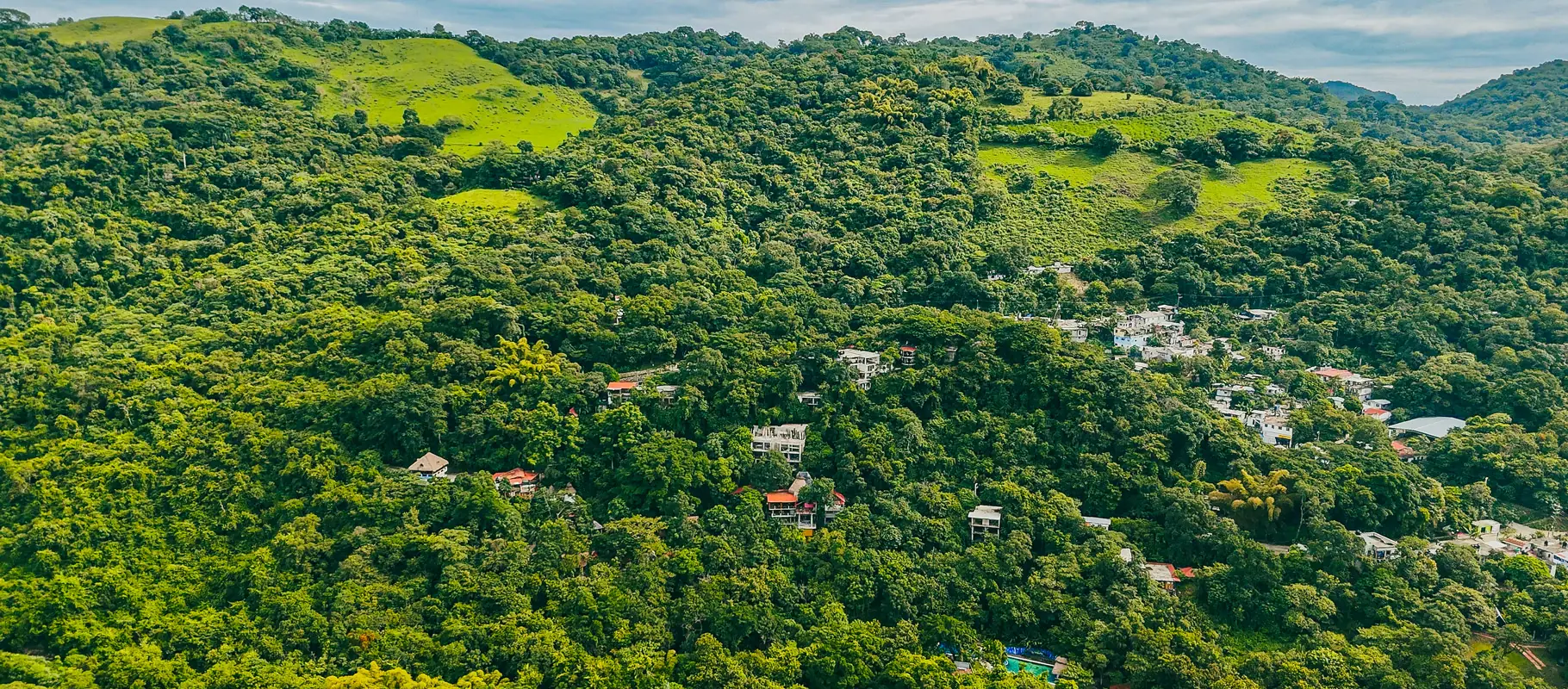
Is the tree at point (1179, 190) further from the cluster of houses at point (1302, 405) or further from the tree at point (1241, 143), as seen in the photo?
the cluster of houses at point (1302, 405)

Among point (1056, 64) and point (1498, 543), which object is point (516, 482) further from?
point (1056, 64)

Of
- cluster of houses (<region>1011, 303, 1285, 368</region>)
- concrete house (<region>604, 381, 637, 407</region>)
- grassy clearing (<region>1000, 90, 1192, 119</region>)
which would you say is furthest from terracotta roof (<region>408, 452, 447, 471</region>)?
grassy clearing (<region>1000, 90, 1192, 119</region>)

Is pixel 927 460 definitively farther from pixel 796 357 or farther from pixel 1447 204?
pixel 1447 204

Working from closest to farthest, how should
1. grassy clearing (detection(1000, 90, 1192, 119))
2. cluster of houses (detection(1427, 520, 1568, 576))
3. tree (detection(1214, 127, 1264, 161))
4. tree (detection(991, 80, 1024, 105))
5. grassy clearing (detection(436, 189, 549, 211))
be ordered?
1. cluster of houses (detection(1427, 520, 1568, 576))
2. grassy clearing (detection(436, 189, 549, 211))
3. tree (detection(1214, 127, 1264, 161))
4. grassy clearing (detection(1000, 90, 1192, 119))
5. tree (detection(991, 80, 1024, 105))

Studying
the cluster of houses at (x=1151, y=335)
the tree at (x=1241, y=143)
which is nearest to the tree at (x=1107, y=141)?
the tree at (x=1241, y=143)

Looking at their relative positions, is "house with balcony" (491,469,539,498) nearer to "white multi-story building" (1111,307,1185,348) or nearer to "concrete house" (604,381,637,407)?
"concrete house" (604,381,637,407)

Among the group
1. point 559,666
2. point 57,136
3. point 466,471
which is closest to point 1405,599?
point 559,666
